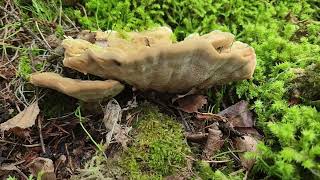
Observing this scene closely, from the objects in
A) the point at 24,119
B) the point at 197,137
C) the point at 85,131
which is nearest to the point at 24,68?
the point at 24,119

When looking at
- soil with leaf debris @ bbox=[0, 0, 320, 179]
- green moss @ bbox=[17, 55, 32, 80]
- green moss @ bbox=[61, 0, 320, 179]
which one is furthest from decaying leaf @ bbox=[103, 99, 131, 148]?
green moss @ bbox=[17, 55, 32, 80]

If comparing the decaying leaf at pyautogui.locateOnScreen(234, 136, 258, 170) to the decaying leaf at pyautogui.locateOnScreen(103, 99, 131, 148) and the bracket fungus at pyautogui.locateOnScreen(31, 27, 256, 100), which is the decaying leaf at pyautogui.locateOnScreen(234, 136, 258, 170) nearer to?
the bracket fungus at pyautogui.locateOnScreen(31, 27, 256, 100)

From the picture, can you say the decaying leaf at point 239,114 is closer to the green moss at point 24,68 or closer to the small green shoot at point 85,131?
the small green shoot at point 85,131

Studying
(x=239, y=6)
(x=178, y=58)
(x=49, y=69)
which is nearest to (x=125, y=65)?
(x=178, y=58)

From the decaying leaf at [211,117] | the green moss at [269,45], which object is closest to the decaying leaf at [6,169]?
the green moss at [269,45]

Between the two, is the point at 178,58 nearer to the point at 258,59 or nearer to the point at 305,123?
the point at 305,123

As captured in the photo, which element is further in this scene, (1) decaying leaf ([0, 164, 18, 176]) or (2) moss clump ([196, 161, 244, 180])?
(1) decaying leaf ([0, 164, 18, 176])

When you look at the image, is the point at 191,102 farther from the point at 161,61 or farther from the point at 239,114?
the point at 161,61
